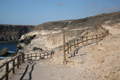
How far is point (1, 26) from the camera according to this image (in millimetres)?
141250

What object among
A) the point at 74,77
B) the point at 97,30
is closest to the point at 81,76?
the point at 74,77

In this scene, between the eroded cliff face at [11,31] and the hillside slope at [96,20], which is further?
the eroded cliff face at [11,31]

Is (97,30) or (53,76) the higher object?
(97,30)

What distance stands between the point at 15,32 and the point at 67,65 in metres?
139

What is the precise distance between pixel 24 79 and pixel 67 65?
3.31 meters

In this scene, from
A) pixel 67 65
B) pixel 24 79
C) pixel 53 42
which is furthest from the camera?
pixel 53 42

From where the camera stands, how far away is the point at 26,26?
154500 mm

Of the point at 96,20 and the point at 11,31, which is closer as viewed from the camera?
the point at 96,20

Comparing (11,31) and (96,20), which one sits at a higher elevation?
(96,20)

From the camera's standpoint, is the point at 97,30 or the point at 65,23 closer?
the point at 97,30

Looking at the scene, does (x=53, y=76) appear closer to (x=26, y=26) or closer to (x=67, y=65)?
(x=67, y=65)

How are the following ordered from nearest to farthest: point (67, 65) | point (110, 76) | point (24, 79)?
point (110, 76) < point (24, 79) < point (67, 65)

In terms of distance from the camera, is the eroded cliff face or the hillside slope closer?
the hillside slope

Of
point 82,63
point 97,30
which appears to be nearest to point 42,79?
point 82,63
